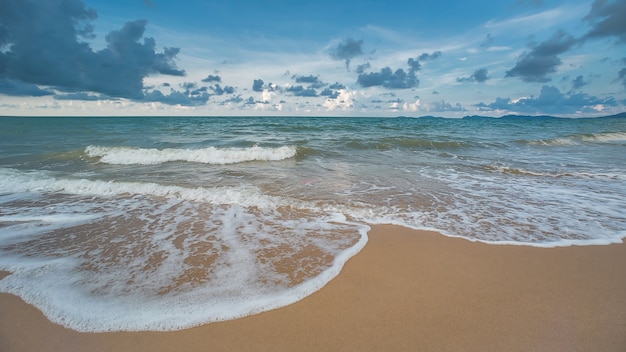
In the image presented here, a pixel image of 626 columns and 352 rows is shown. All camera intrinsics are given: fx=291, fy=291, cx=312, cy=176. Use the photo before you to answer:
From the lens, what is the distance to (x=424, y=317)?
257cm

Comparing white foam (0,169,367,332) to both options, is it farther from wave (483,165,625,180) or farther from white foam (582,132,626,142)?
white foam (582,132,626,142)

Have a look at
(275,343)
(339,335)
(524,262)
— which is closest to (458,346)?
(339,335)

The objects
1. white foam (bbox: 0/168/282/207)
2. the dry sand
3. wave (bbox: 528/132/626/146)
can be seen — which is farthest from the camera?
wave (bbox: 528/132/626/146)

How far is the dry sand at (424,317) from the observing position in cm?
228

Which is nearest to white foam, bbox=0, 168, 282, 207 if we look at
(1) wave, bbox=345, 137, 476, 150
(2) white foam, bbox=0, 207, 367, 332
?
(2) white foam, bbox=0, 207, 367, 332

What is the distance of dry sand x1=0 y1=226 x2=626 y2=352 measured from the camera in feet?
7.48

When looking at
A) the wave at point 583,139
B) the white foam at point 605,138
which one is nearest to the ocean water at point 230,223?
the wave at point 583,139

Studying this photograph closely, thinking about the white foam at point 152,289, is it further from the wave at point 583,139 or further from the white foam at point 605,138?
the white foam at point 605,138

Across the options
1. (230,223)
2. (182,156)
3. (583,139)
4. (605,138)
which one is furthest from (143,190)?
(605,138)

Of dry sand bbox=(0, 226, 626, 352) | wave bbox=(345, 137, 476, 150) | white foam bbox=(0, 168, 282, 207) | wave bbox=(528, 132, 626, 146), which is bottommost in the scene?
white foam bbox=(0, 168, 282, 207)

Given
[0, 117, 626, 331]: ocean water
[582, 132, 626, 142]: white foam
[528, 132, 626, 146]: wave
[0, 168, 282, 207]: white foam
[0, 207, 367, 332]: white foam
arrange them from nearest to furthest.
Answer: [0, 207, 367, 332]: white foam < [0, 117, 626, 331]: ocean water < [0, 168, 282, 207]: white foam < [528, 132, 626, 146]: wave < [582, 132, 626, 142]: white foam

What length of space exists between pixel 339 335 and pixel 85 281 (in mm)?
2850

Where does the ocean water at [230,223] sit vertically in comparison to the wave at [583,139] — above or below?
below

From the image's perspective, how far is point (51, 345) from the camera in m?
2.29
